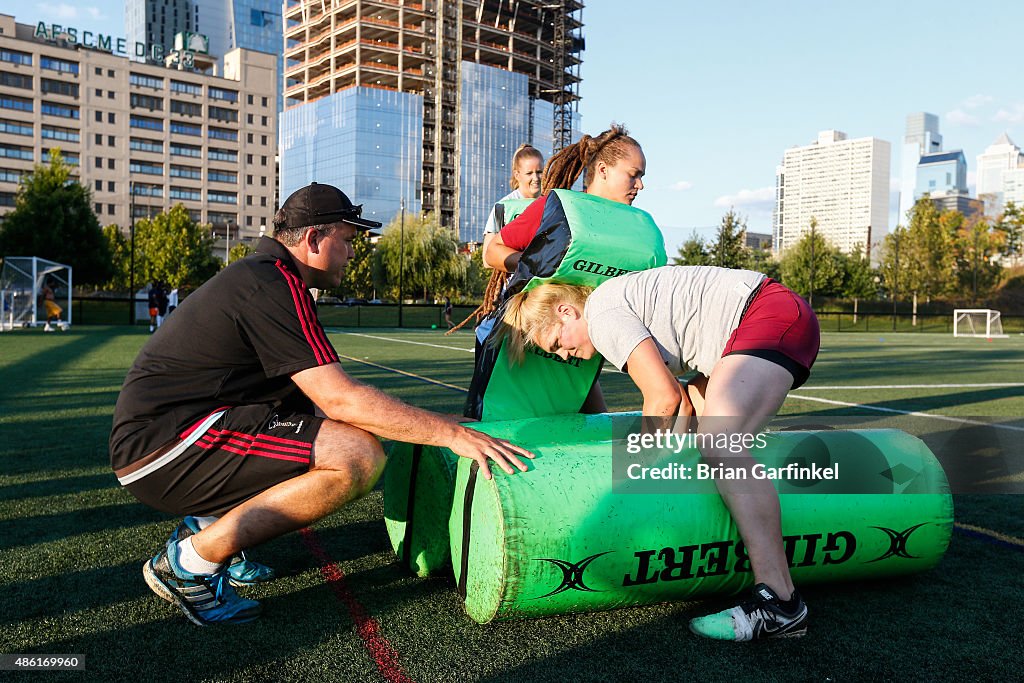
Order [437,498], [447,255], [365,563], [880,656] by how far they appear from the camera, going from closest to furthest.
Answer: [880,656] < [437,498] < [365,563] < [447,255]

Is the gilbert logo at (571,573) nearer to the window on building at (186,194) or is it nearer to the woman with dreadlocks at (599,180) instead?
the woman with dreadlocks at (599,180)

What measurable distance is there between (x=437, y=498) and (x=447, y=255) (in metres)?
49.4

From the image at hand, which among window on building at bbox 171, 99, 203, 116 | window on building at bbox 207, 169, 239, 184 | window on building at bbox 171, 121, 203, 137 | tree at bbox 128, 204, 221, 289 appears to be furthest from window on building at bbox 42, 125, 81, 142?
tree at bbox 128, 204, 221, 289

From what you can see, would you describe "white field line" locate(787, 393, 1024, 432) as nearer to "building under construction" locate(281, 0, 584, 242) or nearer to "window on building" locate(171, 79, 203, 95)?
"building under construction" locate(281, 0, 584, 242)

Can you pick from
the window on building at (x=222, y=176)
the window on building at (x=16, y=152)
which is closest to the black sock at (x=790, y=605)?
the window on building at (x=16, y=152)

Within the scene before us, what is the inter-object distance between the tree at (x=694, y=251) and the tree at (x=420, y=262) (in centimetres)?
1439

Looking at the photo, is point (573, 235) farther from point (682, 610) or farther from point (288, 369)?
point (682, 610)

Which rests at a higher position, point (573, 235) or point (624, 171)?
point (624, 171)

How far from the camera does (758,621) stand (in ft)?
9.00

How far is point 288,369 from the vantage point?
285 centimetres

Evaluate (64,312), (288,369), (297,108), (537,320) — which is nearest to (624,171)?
(537,320)

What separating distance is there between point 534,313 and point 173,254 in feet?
218

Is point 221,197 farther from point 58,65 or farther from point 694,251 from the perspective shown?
point 694,251

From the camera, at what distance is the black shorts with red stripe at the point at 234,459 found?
2930mm
